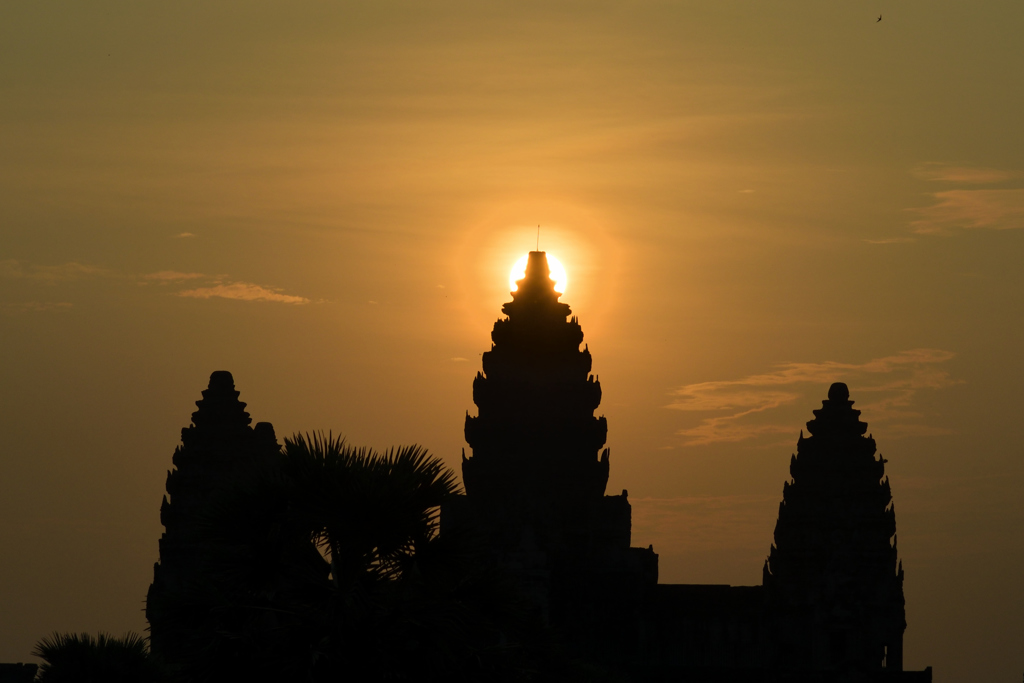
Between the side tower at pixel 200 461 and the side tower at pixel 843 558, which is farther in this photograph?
the side tower at pixel 200 461

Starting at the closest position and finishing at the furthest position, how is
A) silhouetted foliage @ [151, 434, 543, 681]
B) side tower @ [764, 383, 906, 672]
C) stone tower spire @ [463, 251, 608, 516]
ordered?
1. silhouetted foliage @ [151, 434, 543, 681]
2. side tower @ [764, 383, 906, 672]
3. stone tower spire @ [463, 251, 608, 516]

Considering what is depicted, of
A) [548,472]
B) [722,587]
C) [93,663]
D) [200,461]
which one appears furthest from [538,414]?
[93,663]

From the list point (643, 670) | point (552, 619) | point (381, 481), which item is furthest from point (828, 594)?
point (381, 481)

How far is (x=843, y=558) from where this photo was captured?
9575 cm

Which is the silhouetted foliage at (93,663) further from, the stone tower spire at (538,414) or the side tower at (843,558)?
the stone tower spire at (538,414)

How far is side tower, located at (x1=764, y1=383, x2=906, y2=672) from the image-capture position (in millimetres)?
95812

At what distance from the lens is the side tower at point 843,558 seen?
9581cm

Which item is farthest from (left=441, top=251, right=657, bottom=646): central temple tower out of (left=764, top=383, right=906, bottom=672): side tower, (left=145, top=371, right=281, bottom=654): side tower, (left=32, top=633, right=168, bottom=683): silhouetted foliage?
(left=32, top=633, right=168, bottom=683): silhouetted foliage

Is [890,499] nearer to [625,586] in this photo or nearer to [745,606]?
[745,606]

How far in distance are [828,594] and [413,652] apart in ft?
225

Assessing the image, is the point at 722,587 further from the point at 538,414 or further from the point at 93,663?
the point at 93,663

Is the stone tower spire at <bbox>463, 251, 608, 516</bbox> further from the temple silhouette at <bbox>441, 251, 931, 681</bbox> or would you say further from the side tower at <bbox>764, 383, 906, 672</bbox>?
the side tower at <bbox>764, 383, 906, 672</bbox>

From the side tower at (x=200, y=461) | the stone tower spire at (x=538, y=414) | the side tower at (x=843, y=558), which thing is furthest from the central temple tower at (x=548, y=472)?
the side tower at (x=200, y=461)

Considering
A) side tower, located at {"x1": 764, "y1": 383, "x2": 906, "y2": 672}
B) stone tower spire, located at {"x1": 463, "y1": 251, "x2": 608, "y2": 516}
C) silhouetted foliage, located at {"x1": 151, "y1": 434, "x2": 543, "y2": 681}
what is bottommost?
A: silhouetted foliage, located at {"x1": 151, "y1": 434, "x2": 543, "y2": 681}
